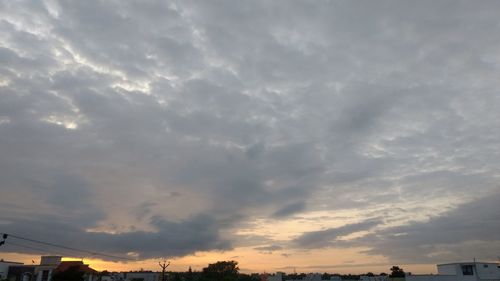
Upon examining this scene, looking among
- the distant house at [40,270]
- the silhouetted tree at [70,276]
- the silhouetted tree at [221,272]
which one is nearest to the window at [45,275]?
the distant house at [40,270]

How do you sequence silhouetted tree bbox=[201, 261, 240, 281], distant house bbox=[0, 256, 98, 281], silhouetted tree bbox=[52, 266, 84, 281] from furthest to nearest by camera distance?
silhouetted tree bbox=[201, 261, 240, 281]
distant house bbox=[0, 256, 98, 281]
silhouetted tree bbox=[52, 266, 84, 281]

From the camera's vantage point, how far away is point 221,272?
165 meters

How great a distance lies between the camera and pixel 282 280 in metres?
160

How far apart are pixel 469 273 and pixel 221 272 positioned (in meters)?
90.4

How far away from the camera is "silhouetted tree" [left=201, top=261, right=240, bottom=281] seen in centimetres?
16262

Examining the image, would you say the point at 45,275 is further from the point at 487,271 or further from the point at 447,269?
the point at 487,271

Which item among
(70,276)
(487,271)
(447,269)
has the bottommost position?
(70,276)

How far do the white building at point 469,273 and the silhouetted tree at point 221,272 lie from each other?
7358 centimetres

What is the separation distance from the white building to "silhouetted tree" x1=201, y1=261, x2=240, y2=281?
7358cm

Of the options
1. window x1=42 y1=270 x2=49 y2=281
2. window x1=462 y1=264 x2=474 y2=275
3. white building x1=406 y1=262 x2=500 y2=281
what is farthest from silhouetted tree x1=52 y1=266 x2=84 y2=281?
window x1=462 y1=264 x2=474 y2=275

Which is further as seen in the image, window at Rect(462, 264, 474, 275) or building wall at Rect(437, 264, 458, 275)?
building wall at Rect(437, 264, 458, 275)

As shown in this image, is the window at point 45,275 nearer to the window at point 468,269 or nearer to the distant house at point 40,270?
the distant house at point 40,270

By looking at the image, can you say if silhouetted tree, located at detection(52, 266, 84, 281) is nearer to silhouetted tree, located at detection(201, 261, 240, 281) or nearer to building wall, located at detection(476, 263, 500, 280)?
silhouetted tree, located at detection(201, 261, 240, 281)

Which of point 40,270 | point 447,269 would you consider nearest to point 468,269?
point 447,269
